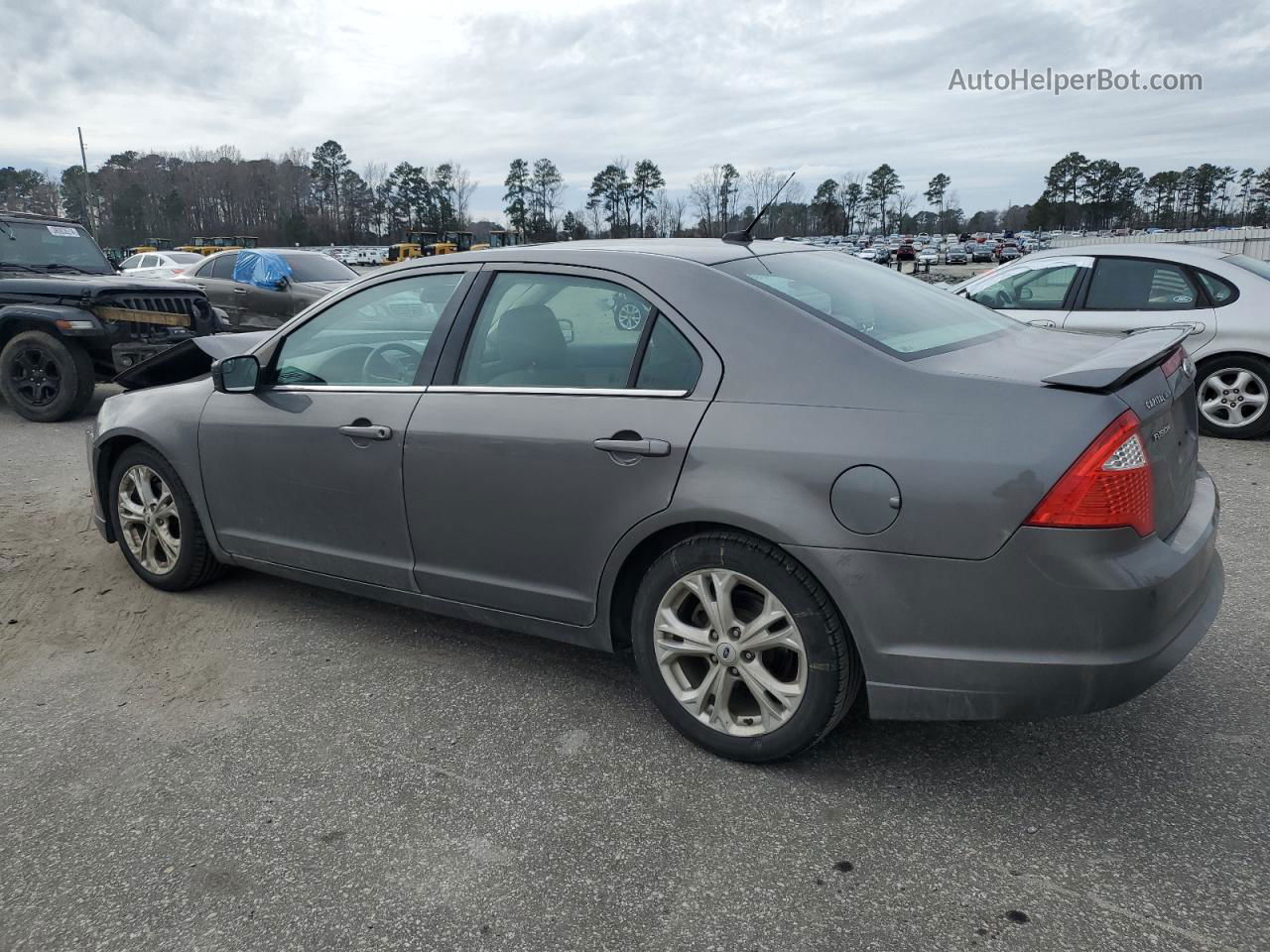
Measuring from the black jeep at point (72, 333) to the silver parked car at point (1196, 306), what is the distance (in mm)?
8102

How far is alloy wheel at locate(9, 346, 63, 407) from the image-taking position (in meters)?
9.27

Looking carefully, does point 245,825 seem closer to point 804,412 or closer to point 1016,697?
point 804,412

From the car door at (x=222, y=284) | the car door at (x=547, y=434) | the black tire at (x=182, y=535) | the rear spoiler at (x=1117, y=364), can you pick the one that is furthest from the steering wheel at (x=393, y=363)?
the car door at (x=222, y=284)

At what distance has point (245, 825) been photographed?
2678 millimetres

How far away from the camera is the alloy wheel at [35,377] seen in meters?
9.27

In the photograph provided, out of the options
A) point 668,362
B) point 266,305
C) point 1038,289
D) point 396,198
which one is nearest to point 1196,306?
point 1038,289

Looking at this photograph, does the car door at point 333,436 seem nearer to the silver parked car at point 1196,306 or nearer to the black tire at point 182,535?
the black tire at point 182,535

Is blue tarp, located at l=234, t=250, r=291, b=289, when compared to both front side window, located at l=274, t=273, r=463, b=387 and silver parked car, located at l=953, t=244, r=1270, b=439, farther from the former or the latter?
front side window, located at l=274, t=273, r=463, b=387

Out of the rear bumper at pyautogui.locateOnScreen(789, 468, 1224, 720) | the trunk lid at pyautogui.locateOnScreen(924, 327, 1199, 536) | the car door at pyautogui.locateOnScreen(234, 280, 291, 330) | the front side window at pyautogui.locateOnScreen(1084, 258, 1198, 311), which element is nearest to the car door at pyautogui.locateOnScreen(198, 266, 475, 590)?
the rear bumper at pyautogui.locateOnScreen(789, 468, 1224, 720)

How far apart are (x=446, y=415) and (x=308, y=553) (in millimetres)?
968

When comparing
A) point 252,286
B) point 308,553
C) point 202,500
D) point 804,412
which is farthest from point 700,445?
point 252,286

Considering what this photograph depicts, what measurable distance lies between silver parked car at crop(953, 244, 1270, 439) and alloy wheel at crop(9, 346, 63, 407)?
8952 millimetres

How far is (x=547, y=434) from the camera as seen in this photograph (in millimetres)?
3076

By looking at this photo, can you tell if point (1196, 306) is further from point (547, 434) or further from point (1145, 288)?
point (547, 434)
